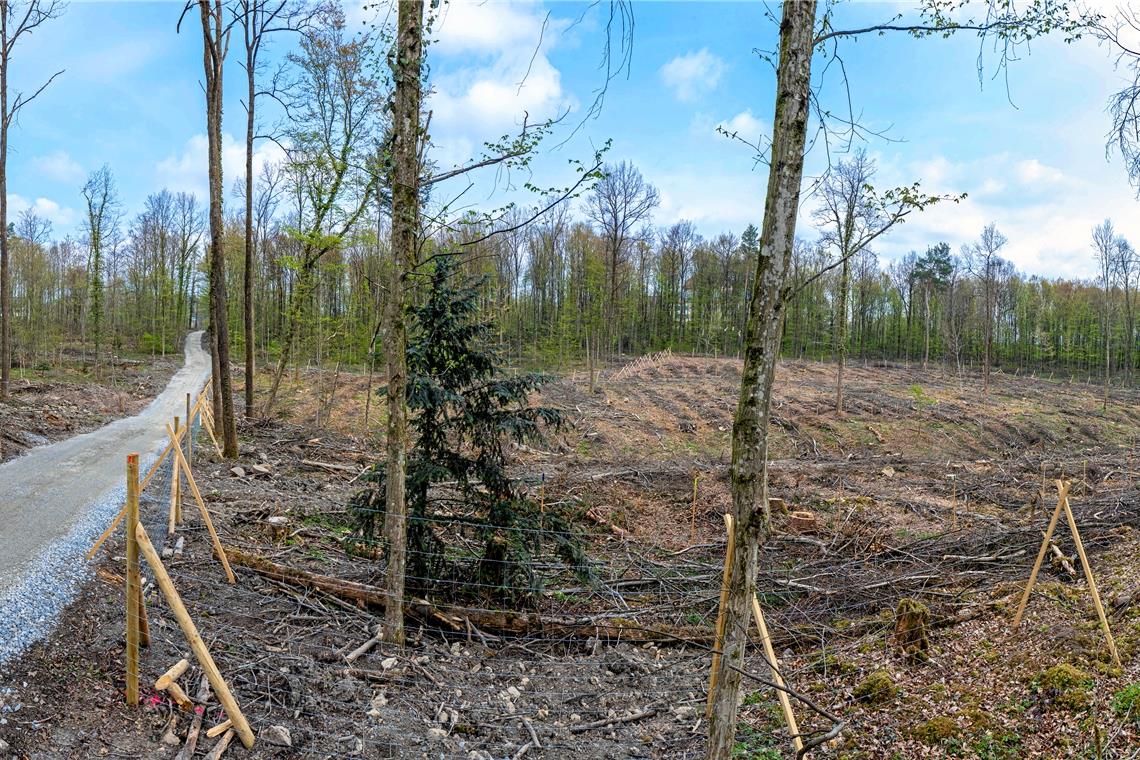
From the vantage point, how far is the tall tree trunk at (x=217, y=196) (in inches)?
459

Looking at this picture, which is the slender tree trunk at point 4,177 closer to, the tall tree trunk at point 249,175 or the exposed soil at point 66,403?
the exposed soil at point 66,403

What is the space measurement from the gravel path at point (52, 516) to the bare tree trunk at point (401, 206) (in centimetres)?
267

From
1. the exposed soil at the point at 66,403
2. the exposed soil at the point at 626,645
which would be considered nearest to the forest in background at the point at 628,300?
the exposed soil at the point at 66,403

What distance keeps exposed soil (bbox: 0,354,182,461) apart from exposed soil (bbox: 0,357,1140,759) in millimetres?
3926

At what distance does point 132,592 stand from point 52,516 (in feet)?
15.7

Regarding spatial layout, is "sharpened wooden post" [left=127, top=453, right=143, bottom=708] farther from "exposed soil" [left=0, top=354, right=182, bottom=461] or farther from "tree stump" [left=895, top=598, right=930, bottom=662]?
"exposed soil" [left=0, top=354, right=182, bottom=461]

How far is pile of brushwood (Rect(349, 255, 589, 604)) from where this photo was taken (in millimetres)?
6574

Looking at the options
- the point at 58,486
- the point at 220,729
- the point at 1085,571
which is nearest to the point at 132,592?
the point at 220,729

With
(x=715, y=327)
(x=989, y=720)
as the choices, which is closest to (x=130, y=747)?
(x=989, y=720)

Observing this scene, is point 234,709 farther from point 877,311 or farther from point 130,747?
point 877,311

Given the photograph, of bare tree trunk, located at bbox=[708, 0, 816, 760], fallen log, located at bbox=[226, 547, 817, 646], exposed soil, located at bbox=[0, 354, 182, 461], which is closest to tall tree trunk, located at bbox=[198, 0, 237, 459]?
exposed soil, located at bbox=[0, 354, 182, 461]

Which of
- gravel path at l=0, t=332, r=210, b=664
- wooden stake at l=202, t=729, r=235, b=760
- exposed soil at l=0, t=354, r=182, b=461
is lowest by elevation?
wooden stake at l=202, t=729, r=235, b=760

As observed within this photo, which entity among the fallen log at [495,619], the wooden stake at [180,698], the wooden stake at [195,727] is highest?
the wooden stake at [180,698]

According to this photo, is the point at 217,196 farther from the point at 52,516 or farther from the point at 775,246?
the point at 775,246
